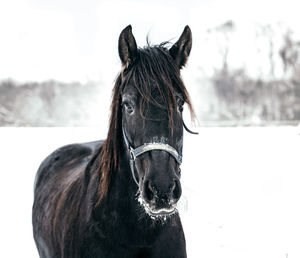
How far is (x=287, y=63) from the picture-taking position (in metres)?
23.8

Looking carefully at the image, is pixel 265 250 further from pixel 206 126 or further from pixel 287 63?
pixel 287 63

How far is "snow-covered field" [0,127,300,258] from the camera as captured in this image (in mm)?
5785

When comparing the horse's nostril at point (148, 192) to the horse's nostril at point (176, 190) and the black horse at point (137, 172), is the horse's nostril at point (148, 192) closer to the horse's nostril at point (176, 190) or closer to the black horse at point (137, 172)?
the black horse at point (137, 172)

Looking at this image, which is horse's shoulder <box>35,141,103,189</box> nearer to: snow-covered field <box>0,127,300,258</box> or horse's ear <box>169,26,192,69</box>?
snow-covered field <box>0,127,300,258</box>

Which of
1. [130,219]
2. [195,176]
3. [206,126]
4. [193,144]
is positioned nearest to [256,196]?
[195,176]

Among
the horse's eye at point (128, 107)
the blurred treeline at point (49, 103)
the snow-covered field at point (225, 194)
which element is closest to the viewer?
the horse's eye at point (128, 107)

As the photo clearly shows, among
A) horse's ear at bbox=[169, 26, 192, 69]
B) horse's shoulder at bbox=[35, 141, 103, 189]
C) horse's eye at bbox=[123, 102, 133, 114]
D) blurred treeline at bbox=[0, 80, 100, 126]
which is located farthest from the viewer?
blurred treeline at bbox=[0, 80, 100, 126]

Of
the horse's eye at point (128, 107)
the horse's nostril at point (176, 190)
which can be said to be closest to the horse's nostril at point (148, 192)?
the horse's nostril at point (176, 190)

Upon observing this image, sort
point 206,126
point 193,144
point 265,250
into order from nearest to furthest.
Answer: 1. point 265,250
2. point 193,144
3. point 206,126

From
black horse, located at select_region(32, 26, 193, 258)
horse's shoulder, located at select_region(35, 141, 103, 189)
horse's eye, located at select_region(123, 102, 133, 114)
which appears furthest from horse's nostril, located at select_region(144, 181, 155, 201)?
horse's shoulder, located at select_region(35, 141, 103, 189)

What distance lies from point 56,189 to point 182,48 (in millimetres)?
1813

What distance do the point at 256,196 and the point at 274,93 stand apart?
58.6 feet

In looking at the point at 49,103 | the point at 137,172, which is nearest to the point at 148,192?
the point at 137,172

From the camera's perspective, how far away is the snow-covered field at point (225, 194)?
5.79 m
